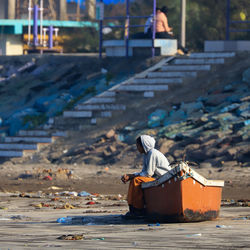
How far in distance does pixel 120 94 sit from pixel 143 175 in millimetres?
13846

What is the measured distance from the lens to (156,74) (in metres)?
24.8

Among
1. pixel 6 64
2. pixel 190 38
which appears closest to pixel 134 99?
pixel 6 64

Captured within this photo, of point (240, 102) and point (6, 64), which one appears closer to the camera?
point (240, 102)

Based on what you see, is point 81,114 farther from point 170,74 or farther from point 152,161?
point 152,161

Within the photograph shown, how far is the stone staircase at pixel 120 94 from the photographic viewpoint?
77.4 ft

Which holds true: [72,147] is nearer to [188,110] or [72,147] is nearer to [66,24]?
[188,110]

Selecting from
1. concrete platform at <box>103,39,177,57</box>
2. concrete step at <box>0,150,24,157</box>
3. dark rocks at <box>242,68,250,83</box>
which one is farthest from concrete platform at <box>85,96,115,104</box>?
dark rocks at <box>242,68,250,83</box>

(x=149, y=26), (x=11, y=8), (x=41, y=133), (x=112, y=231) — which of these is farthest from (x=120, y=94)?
(x=11, y=8)

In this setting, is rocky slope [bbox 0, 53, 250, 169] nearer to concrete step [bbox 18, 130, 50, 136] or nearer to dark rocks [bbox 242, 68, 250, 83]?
dark rocks [bbox 242, 68, 250, 83]

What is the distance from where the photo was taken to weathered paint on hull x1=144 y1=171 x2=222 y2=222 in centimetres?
1012

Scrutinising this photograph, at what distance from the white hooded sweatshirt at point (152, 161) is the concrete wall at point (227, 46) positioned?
15.9 metres

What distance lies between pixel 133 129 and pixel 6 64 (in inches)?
422

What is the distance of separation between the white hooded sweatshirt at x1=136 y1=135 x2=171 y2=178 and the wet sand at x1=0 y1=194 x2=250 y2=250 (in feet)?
2.31

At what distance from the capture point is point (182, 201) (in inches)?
398
